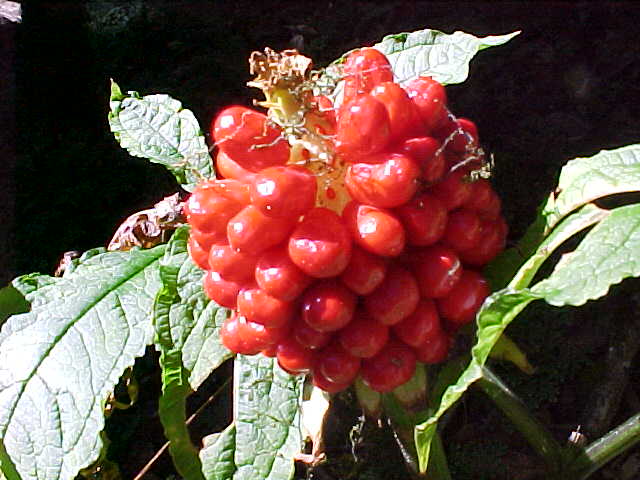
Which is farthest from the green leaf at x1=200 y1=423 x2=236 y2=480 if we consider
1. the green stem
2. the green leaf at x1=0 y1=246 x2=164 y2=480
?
the green stem

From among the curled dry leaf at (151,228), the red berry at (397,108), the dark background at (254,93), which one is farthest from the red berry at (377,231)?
the dark background at (254,93)

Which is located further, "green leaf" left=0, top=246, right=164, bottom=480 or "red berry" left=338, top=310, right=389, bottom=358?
"green leaf" left=0, top=246, right=164, bottom=480

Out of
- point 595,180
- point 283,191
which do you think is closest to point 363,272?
point 283,191

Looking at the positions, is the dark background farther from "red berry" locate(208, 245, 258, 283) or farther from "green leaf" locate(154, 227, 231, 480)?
"red berry" locate(208, 245, 258, 283)

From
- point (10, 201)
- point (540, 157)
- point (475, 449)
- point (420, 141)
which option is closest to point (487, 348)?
point (420, 141)

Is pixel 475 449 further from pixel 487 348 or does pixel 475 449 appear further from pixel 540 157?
pixel 487 348

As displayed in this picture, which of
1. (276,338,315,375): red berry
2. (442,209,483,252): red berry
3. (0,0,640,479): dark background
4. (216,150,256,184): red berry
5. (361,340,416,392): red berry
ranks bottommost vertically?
(0,0,640,479): dark background

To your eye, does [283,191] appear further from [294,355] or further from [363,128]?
[294,355]
